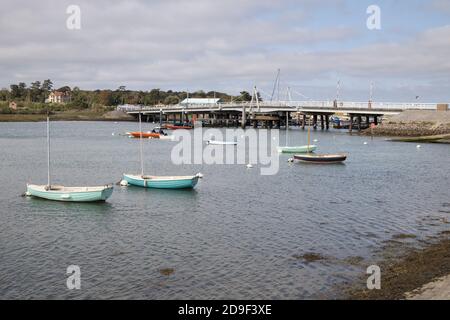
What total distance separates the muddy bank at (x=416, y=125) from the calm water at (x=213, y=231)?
54931 millimetres

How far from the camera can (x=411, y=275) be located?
69.5 feet

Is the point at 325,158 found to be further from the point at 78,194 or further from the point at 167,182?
the point at 78,194

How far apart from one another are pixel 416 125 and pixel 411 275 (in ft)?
317

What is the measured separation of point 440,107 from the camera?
375 feet

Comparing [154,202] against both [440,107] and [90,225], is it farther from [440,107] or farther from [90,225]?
[440,107]

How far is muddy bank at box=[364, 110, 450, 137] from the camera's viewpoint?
4245 inches

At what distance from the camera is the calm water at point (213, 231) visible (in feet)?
69.5

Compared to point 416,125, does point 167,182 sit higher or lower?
lower

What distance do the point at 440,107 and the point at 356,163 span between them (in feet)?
188

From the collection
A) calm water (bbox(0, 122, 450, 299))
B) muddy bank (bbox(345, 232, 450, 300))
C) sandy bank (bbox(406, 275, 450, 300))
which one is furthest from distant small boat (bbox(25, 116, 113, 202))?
sandy bank (bbox(406, 275, 450, 300))

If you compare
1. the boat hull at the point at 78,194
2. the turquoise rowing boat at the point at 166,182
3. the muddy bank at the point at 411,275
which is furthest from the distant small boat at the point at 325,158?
the muddy bank at the point at 411,275

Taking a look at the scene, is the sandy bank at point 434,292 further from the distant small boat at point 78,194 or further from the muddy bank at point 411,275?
the distant small boat at point 78,194

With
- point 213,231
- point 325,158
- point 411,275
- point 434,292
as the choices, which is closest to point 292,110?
point 325,158

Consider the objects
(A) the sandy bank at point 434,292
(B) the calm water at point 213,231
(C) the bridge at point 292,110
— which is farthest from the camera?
(C) the bridge at point 292,110
